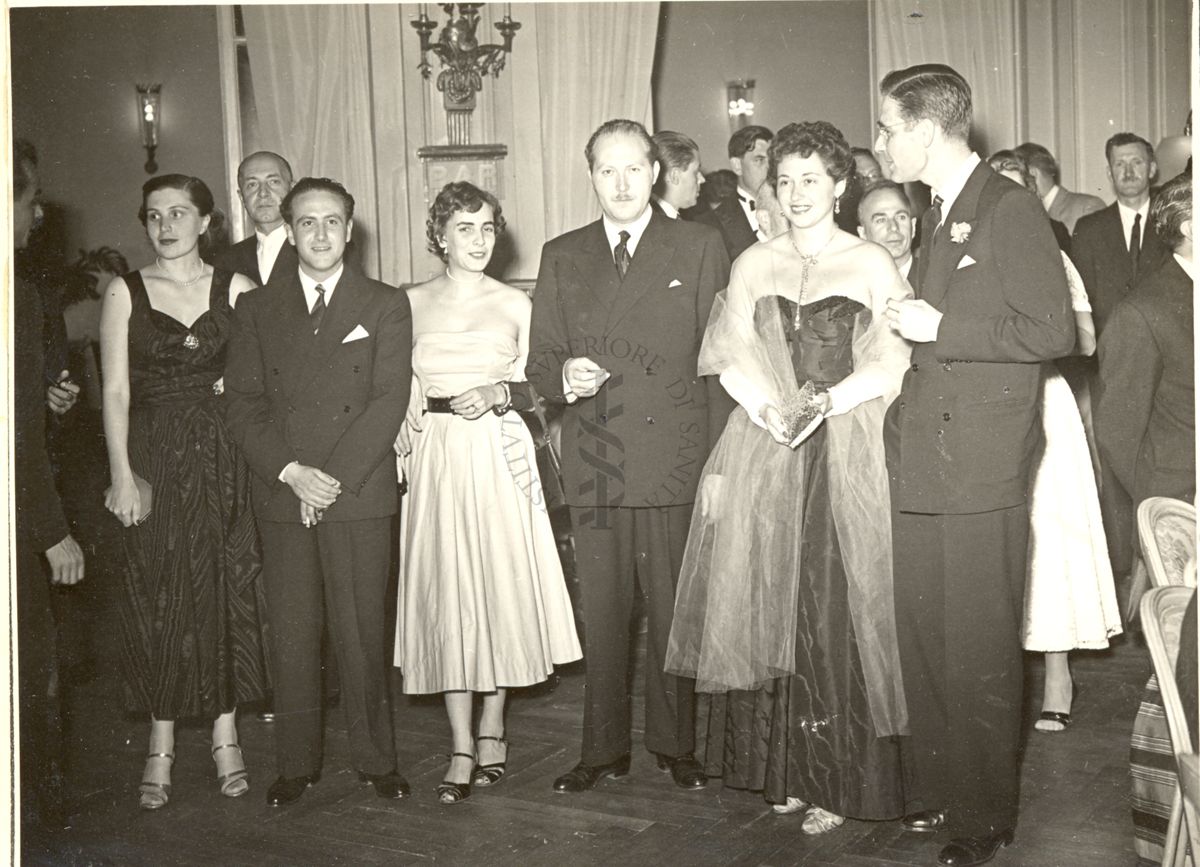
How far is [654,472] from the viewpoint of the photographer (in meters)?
3.78

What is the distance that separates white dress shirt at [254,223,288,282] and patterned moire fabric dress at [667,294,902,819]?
82.4 inches

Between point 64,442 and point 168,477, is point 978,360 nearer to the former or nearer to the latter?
point 168,477

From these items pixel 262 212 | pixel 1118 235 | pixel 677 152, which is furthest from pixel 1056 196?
pixel 262 212

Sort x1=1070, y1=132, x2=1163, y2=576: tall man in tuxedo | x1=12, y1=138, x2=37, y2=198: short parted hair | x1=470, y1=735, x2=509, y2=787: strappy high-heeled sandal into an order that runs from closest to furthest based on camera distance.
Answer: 1. x1=12, y1=138, x2=37, y2=198: short parted hair
2. x1=470, y1=735, x2=509, y2=787: strappy high-heeled sandal
3. x1=1070, y1=132, x2=1163, y2=576: tall man in tuxedo

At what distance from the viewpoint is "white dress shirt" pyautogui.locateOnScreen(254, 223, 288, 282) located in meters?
4.77

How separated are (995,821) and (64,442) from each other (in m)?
3.88

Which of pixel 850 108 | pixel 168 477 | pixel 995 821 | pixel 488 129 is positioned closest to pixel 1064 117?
pixel 488 129

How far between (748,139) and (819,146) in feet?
8.34

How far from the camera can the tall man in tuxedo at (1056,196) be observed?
6.18m

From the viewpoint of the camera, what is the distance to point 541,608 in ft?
13.8

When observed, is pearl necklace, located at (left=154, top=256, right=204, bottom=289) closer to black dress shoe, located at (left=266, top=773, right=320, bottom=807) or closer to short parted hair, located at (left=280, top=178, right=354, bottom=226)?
short parted hair, located at (left=280, top=178, right=354, bottom=226)

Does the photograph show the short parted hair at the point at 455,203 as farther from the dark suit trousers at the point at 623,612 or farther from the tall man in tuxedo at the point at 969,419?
the tall man in tuxedo at the point at 969,419

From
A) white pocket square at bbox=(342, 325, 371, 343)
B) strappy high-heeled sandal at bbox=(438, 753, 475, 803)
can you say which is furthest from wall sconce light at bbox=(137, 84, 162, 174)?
strappy high-heeled sandal at bbox=(438, 753, 475, 803)

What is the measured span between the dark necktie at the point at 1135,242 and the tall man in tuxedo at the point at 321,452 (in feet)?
11.0
